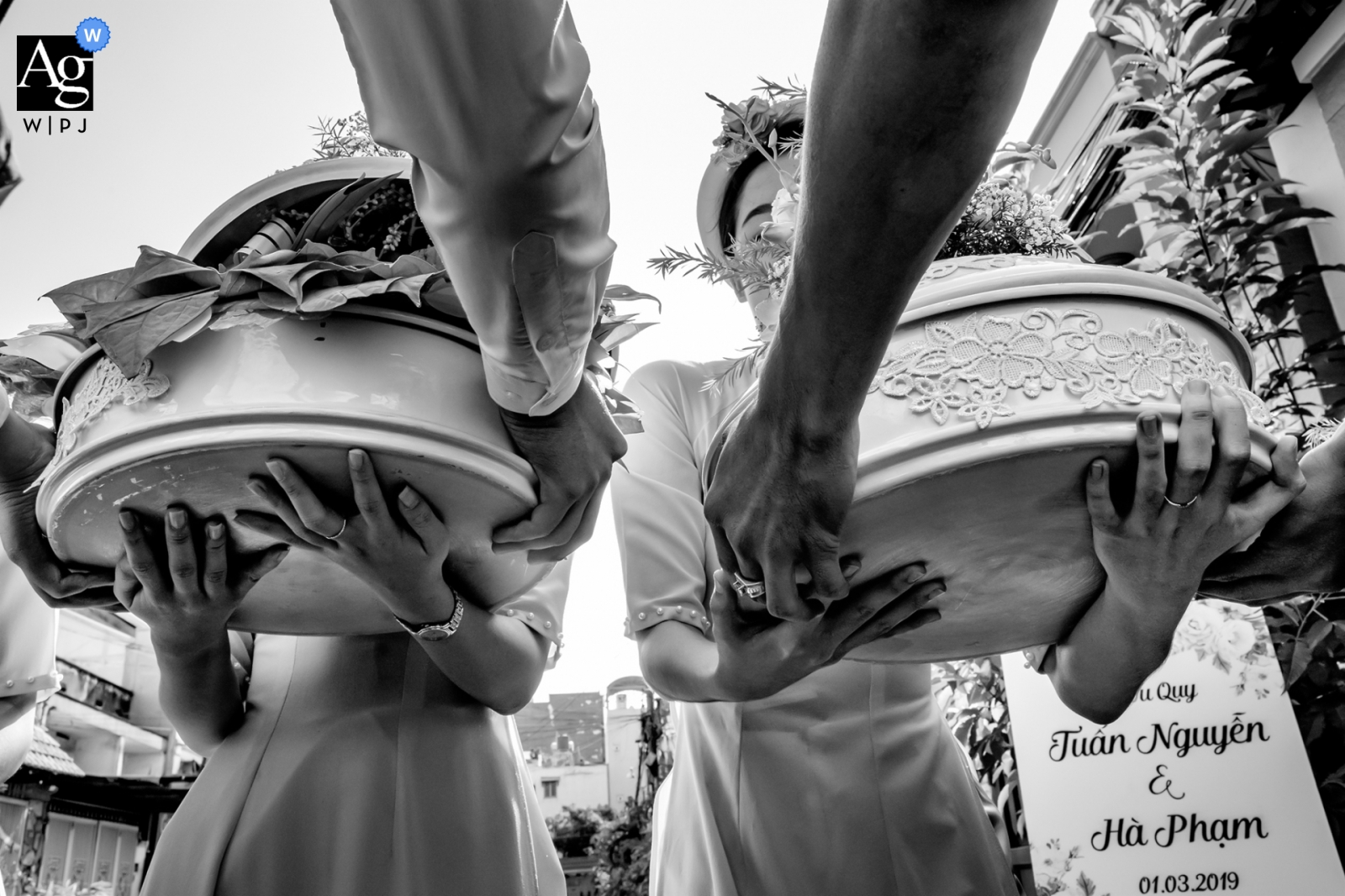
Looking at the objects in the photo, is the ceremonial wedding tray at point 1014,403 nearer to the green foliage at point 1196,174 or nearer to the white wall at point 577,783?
the green foliage at point 1196,174

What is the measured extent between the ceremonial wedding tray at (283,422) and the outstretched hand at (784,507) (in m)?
0.19

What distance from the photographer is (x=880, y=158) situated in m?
0.58

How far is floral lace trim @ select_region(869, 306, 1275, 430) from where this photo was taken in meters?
0.71

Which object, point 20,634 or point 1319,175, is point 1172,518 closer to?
point 20,634

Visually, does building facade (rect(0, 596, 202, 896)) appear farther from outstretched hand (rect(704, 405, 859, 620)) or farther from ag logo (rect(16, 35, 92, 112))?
outstretched hand (rect(704, 405, 859, 620))

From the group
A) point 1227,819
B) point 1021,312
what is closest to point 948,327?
point 1021,312

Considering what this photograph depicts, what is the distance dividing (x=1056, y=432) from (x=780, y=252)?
0.42 metres

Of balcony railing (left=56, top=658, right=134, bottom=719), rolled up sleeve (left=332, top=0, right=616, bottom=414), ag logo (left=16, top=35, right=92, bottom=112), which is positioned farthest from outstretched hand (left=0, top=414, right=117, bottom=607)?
balcony railing (left=56, top=658, right=134, bottom=719)

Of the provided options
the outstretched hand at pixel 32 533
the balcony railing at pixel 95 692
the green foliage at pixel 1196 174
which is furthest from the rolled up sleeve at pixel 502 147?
the balcony railing at pixel 95 692

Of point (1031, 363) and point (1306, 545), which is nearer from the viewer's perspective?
point (1031, 363)

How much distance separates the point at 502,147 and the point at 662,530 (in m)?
0.86

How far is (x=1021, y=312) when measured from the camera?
76 centimetres

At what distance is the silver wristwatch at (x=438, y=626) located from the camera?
1118 millimetres

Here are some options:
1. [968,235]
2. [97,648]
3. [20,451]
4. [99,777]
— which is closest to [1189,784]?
[968,235]
